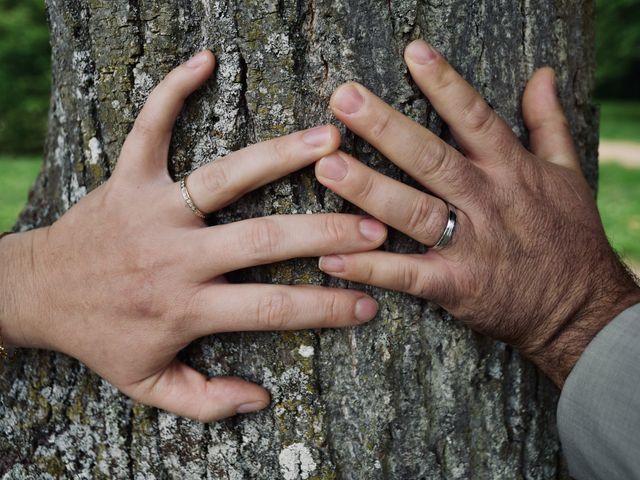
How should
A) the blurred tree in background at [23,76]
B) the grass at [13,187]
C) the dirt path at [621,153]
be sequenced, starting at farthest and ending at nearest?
the blurred tree in background at [23,76] < the dirt path at [621,153] < the grass at [13,187]

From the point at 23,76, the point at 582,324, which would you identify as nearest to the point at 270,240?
the point at 582,324

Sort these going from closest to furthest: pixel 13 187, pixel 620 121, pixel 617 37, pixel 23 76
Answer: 1. pixel 13 187
2. pixel 23 76
3. pixel 620 121
4. pixel 617 37

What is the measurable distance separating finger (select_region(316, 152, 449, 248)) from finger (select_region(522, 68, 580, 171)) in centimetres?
43

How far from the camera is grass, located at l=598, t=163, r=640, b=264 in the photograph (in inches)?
321

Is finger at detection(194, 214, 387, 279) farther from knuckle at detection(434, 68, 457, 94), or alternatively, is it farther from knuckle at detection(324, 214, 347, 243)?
knuckle at detection(434, 68, 457, 94)

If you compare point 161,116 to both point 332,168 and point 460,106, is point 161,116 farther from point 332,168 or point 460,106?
point 460,106

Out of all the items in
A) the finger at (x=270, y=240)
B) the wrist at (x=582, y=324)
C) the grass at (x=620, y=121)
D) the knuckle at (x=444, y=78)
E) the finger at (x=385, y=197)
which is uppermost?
the grass at (x=620, y=121)

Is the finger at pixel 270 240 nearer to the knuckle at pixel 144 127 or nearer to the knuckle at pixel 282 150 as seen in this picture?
the knuckle at pixel 282 150

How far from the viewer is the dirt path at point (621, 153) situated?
13.9 meters

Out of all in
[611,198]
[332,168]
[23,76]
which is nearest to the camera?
[332,168]

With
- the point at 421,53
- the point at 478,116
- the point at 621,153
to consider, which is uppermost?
the point at 621,153

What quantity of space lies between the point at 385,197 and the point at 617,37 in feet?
78.1

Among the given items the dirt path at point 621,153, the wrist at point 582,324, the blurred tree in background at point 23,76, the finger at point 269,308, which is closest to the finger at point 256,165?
the finger at point 269,308

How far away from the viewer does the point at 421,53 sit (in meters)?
1.52
